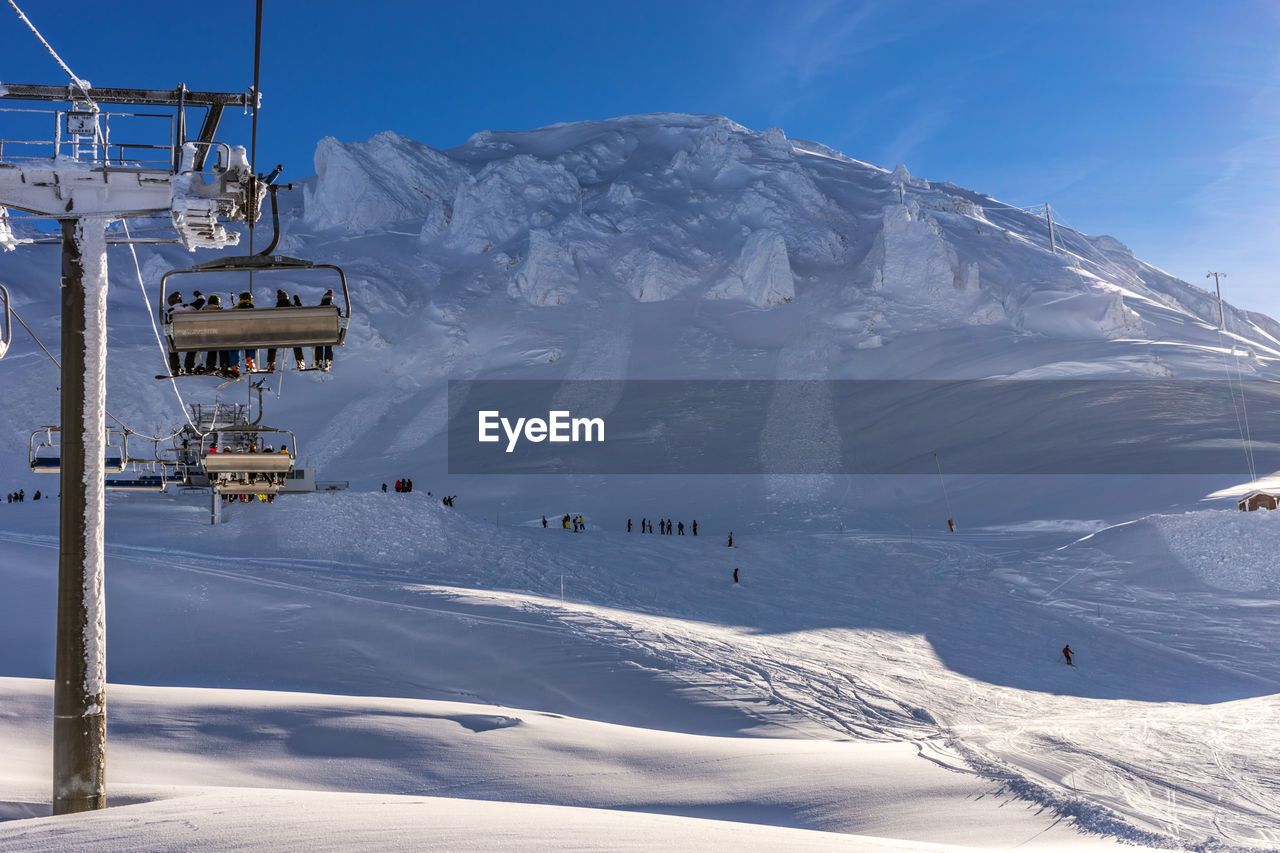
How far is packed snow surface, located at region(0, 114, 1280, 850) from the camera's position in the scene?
11367 millimetres

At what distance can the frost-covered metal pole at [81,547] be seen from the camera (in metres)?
6.96

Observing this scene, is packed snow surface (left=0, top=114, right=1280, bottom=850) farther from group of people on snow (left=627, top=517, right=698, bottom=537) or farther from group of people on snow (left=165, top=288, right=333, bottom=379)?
group of people on snow (left=165, top=288, right=333, bottom=379)

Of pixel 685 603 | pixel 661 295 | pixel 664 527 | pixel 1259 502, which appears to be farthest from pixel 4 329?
pixel 661 295

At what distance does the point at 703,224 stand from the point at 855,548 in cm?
5920

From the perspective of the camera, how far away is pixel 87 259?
7.22m

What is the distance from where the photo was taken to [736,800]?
37.3ft

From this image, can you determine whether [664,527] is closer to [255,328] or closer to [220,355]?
[220,355]

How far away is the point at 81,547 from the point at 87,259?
2.37 m

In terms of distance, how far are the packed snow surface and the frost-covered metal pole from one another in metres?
0.59

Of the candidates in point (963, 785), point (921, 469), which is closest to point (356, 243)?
point (921, 469)

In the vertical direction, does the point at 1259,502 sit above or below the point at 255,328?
below

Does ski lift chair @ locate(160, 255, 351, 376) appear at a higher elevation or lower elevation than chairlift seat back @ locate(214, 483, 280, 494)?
higher

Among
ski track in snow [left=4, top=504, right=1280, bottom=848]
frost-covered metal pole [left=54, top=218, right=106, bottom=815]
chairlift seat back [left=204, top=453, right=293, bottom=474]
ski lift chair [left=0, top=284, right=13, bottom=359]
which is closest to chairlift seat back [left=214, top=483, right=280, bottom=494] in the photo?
chairlift seat back [left=204, top=453, right=293, bottom=474]

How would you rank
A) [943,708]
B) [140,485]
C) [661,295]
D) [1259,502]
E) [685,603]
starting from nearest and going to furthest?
1. [140,485]
2. [943,708]
3. [685,603]
4. [1259,502]
5. [661,295]
